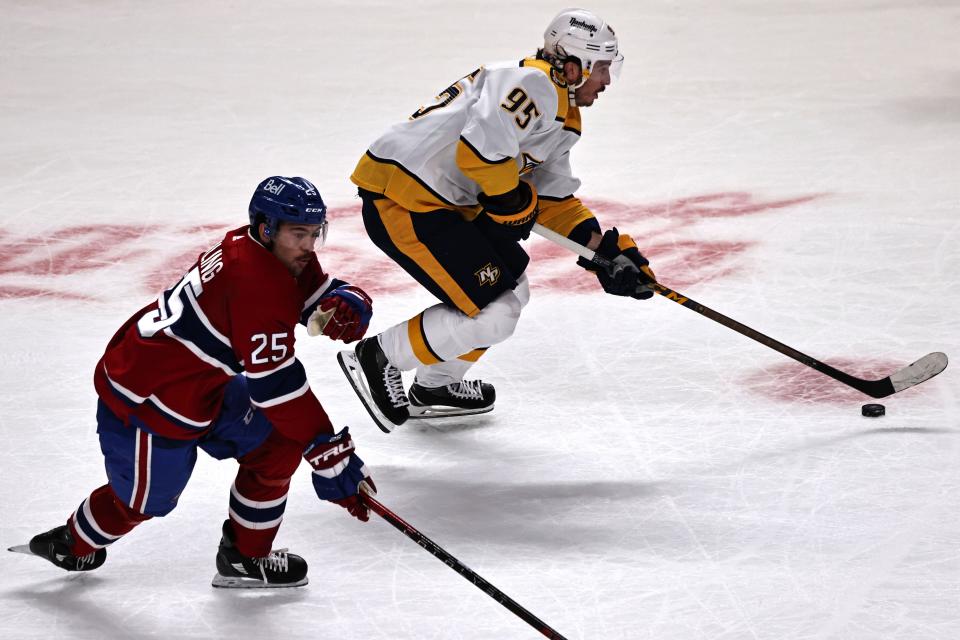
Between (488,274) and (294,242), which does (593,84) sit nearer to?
(488,274)

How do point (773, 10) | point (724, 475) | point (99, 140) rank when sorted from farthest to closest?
point (773, 10) < point (99, 140) < point (724, 475)

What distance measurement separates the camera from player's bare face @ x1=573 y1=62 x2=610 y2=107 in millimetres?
3436

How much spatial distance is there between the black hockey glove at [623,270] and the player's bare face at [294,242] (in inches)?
45.2

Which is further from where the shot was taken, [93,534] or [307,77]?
[307,77]

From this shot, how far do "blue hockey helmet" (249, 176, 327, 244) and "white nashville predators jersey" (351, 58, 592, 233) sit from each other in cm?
74

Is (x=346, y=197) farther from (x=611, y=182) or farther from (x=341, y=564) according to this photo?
(x=341, y=564)

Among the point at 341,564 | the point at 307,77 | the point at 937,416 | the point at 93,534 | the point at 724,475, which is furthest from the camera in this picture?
the point at 307,77

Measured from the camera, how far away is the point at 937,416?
3645mm

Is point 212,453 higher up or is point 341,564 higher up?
point 212,453

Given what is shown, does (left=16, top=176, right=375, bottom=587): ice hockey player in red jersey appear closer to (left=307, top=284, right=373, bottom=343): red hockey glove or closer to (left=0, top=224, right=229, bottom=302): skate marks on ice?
(left=307, top=284, right=373, bottom=343): red hockey glove

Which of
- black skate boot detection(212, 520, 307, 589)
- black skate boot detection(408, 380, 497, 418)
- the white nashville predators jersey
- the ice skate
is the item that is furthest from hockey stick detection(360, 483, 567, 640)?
black skate boot detection(408, 380, 497, 418)

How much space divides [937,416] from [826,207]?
1934mm

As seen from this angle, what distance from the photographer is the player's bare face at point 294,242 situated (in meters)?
2.62

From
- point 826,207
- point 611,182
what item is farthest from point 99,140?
point 826,207
